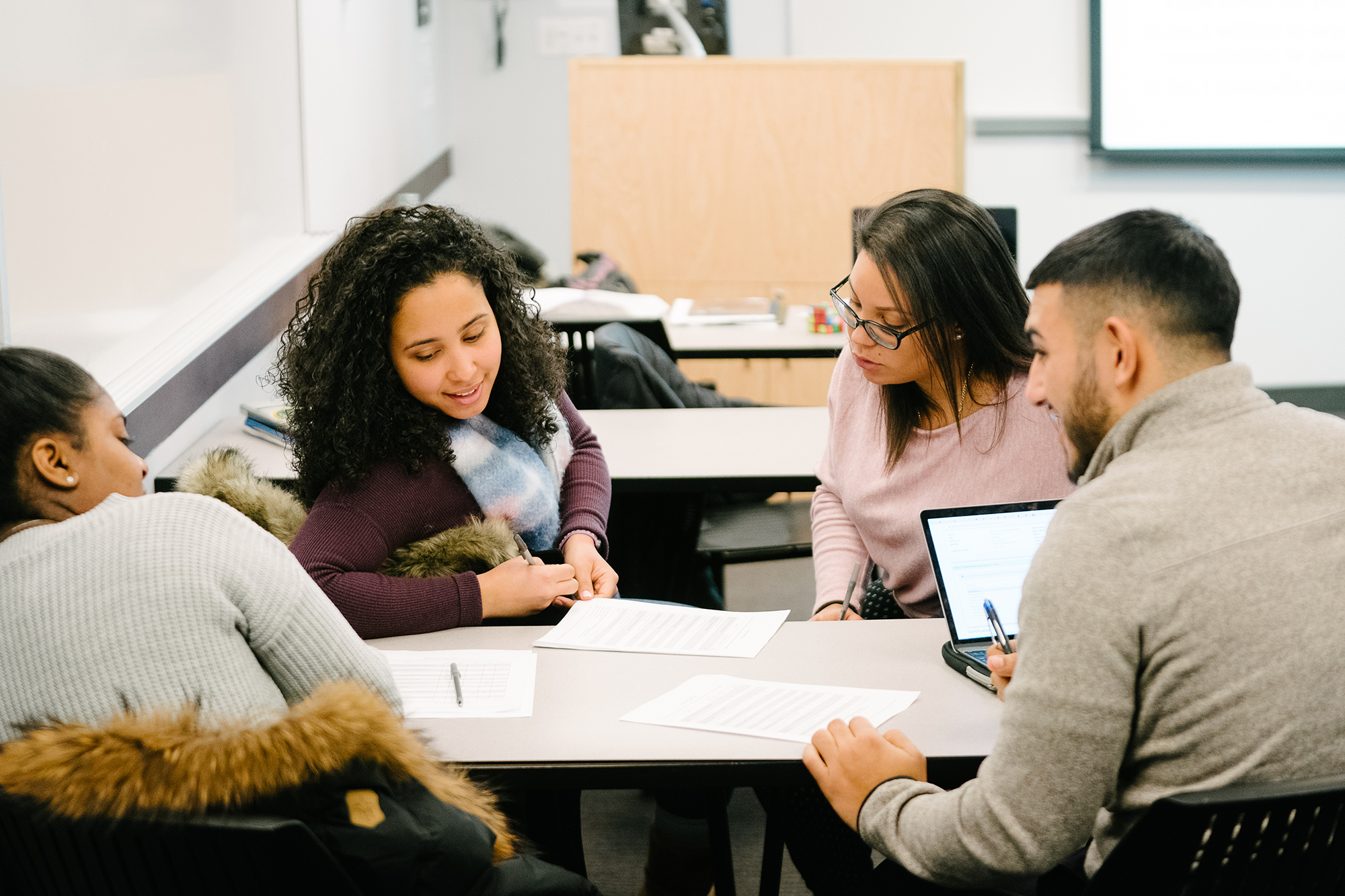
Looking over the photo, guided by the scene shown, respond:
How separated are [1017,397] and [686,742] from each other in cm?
80

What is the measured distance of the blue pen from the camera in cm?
132

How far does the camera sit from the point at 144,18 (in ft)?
7.06

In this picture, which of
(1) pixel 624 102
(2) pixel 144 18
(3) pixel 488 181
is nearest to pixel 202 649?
(2) pixel 144 18

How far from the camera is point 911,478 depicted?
1725 mm

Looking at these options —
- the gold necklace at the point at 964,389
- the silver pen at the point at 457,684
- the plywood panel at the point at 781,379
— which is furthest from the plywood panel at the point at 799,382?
the silver pen at the point at 457,684

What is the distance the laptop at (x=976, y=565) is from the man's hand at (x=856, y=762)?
29 cm

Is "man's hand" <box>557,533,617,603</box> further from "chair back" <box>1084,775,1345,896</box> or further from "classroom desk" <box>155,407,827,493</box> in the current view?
"chair back" <box>1084,775,1345,896</box>

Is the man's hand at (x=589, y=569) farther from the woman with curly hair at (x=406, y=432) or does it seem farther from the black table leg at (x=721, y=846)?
the black table leg at (x=721, y=846)

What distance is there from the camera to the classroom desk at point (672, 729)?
1.17m

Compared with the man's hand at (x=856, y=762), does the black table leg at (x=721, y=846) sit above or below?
below

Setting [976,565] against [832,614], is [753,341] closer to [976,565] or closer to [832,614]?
[832,614]

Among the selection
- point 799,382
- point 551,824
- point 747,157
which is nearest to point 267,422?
point 551,824

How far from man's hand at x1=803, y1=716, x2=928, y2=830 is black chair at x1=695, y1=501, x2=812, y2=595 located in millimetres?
1151

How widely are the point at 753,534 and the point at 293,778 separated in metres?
1.77
